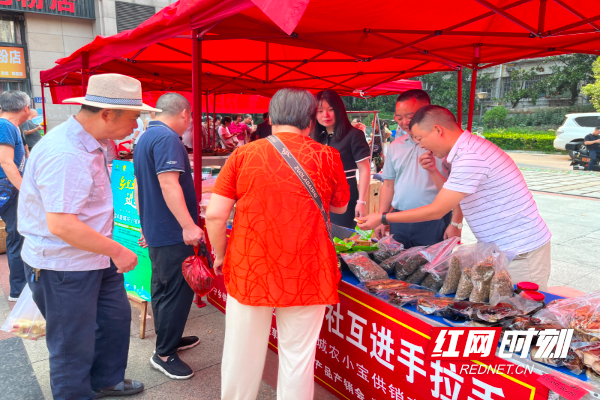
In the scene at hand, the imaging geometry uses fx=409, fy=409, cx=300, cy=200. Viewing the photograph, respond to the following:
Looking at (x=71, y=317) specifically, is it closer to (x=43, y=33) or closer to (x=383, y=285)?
(x=383, y=285)

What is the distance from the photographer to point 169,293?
2623mm

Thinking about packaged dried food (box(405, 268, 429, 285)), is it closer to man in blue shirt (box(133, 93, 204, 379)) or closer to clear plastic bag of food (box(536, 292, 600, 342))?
clear plastic bag of food (box(536, 292, 600, 342))

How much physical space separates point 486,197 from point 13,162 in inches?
141

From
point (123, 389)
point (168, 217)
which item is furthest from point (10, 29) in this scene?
point (123, 389)

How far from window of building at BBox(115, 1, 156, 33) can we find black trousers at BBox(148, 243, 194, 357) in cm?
1354

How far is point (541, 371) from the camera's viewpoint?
1.46 m

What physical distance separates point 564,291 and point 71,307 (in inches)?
107

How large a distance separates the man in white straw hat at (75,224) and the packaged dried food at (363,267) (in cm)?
116

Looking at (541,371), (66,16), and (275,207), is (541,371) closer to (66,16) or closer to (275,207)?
(275,207)

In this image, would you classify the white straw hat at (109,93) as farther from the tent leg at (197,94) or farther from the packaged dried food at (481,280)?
the packaged dried food at (481,280)

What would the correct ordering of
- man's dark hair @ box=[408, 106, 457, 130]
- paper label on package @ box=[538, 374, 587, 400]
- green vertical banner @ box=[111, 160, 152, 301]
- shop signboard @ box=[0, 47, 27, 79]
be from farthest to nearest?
shop signboard @ box=[0, 47, 27, 79] → green vertical banner @ box=[111, 160, 152, 301] → man's dark hair @ box=[408, 106, 457, 130] → paper label on package @ box=[538, 374, 587, 400]

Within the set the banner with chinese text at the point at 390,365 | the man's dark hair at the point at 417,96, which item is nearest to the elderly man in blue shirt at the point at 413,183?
the man's dark hair at the point at 417,96

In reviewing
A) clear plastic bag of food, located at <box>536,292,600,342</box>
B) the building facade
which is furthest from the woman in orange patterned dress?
the building facade

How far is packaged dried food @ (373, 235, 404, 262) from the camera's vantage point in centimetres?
250
